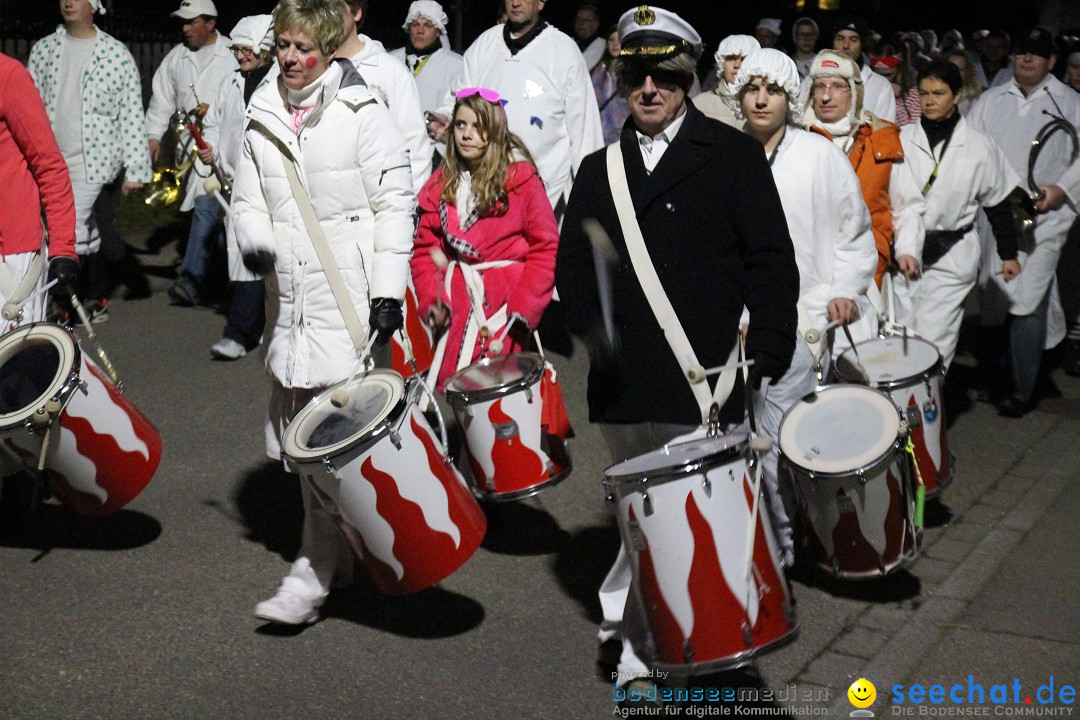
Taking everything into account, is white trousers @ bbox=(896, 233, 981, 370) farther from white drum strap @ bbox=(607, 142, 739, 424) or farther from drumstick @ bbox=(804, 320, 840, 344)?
white drum strap @ bbox=(607, 142, 739, 424)

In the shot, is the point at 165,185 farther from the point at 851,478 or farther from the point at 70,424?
the point at 851,478

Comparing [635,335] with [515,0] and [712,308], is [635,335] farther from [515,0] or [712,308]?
[515,0]

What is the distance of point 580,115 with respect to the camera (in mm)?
8562

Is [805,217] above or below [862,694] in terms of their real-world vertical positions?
above

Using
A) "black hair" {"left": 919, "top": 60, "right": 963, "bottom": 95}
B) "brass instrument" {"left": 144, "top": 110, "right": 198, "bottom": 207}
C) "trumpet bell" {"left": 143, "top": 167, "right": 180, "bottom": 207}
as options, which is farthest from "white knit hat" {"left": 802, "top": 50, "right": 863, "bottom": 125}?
"trumpet bell" {"left": 143, "top": 167, "right": 180, "bottom": 207}

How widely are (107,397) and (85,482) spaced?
303 millimetres

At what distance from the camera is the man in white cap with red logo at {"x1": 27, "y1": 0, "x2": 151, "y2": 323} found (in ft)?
29.5

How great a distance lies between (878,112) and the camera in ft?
29.5

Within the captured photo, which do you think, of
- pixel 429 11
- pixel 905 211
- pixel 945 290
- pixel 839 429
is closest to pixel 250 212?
pixel 839 429

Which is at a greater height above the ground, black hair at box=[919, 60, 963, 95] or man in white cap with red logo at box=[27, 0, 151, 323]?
black hair at box=[919, 60, 963, 95]

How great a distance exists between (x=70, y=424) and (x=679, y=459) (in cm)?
226

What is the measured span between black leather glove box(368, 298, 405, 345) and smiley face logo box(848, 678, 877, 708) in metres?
1.84

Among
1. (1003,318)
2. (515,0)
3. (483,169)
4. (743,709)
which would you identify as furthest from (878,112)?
(743,709)

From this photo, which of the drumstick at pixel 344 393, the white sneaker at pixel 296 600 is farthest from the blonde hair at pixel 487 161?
the white sneaker at pixel 296 600
